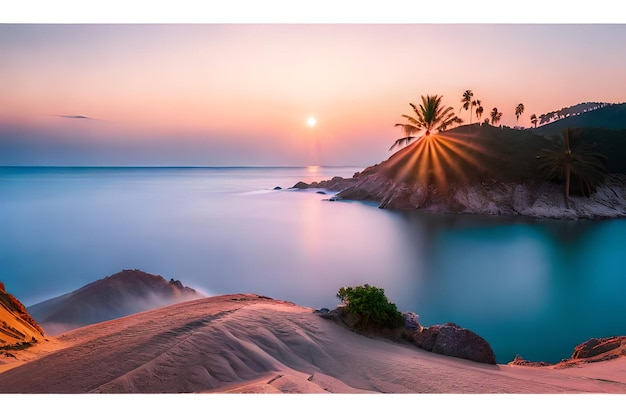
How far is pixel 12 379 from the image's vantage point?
11.9ft

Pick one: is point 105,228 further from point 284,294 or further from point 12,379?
point 12,379

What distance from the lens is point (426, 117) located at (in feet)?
29.2

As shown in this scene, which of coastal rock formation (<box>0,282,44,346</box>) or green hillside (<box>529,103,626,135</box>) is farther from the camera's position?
green hillside (<box>529,103,626,135</box>)

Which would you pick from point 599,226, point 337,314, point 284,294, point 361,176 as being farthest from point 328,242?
point 361,176

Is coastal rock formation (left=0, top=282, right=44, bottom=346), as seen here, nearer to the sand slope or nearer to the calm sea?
the sand slope

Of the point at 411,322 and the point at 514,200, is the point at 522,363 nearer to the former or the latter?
the point at 411,322

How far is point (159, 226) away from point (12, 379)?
9.46 meters

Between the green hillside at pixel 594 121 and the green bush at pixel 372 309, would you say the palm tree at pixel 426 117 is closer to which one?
the green bush at pixel 372 309

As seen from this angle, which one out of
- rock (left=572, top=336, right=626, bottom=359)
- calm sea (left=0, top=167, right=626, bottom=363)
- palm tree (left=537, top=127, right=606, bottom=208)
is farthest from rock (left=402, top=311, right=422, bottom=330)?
palm tree (left=537, top=127, right=606, bottom=208)

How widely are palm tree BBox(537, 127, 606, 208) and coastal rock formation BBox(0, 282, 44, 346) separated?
855 inches

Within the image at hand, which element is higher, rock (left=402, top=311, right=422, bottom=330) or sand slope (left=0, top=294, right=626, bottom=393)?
rock (left=402, top=311, right=422, bottom=330)

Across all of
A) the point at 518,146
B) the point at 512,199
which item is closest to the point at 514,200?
the point at 512,199

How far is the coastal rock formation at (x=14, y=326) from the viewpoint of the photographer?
171 inches

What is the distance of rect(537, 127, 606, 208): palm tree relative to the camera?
1831 centimetres
